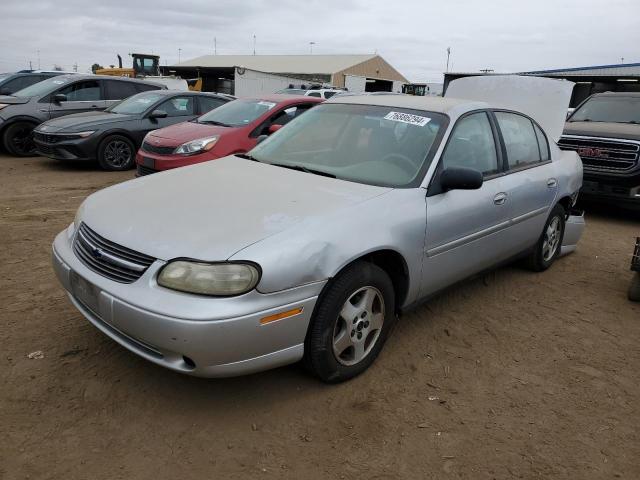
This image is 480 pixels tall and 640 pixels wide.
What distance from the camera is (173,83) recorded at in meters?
18.7

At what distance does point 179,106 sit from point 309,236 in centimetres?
793

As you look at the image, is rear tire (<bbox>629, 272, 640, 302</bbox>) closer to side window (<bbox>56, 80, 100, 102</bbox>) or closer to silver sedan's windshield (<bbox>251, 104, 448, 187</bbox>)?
silver sedan's windshield (<bbox>251, 104, 448, 187</bbox>)

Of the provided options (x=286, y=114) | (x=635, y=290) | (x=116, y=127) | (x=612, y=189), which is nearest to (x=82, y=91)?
(x=116, y=127)

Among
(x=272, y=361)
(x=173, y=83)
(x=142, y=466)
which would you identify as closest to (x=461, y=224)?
(x=272, y=361)

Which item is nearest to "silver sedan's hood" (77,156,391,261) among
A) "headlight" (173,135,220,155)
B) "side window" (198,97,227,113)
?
"headlight" (173,135,220,155)

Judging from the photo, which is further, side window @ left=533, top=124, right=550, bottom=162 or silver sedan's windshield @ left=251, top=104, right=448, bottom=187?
side window @ left=533, top=124, right=550, bottom=162

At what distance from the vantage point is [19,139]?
33.0ft

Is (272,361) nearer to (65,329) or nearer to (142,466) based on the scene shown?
(142,466)

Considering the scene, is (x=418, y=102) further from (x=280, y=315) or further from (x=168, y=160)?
(x=168, y=160)

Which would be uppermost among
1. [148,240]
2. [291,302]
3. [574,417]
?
[148,240]

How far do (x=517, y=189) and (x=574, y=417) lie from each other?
187cm

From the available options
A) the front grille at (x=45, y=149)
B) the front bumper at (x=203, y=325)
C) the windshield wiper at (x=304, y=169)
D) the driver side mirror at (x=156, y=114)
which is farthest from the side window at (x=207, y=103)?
the front bumper at (x=203, y=325)

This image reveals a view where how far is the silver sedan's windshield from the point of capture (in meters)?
3.30

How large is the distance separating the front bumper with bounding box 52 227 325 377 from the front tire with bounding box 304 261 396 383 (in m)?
0.11
